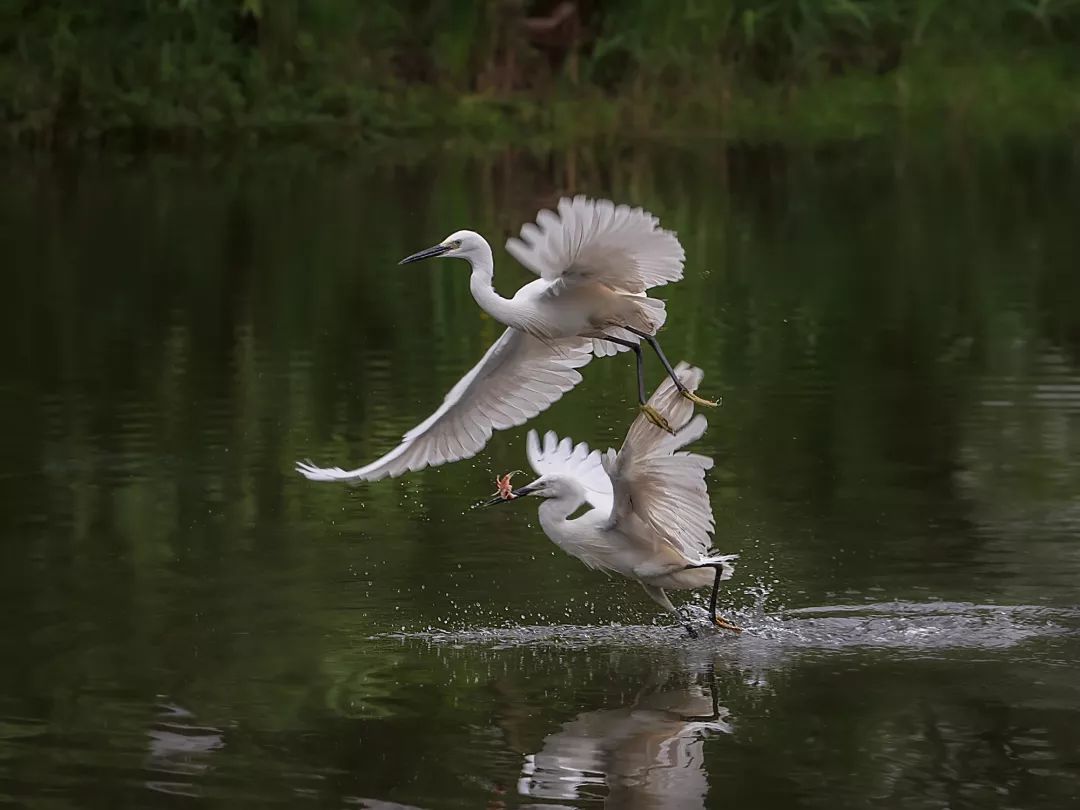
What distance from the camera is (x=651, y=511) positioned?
953 cm

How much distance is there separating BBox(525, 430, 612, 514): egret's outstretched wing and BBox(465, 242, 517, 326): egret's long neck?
473mm

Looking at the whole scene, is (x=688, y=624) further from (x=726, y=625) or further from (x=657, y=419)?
(x=657, y=419)

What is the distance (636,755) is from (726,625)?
1.89 meters

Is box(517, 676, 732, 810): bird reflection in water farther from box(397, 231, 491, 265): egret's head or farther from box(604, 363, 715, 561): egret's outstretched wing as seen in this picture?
box(397, 231, 491, 265): egret's head

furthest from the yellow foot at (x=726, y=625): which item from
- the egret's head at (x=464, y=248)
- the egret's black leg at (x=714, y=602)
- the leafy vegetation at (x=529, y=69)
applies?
the leafy vegetation at (x=529, y=69)

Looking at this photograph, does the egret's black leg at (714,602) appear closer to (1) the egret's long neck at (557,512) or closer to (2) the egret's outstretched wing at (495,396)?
(1) the egret's long neck at (557,512)

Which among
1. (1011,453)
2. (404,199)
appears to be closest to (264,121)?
(404,199)

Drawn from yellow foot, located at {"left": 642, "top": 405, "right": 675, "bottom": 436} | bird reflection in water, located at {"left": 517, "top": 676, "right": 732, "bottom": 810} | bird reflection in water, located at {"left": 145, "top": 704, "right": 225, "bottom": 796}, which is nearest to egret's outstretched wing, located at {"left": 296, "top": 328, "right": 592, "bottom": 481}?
yellow foot, located at {"left": 642, "top": 405, "right": 675, "bottom": 436}

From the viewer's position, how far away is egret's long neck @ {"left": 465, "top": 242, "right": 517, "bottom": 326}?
9.75 metres

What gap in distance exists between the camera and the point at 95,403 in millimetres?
15453

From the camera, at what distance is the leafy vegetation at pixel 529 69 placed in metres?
31.0

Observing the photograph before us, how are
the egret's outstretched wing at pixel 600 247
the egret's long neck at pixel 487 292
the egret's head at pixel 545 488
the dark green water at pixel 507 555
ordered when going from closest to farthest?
the dark green water at pixel 507 555
the egret's outstretched wing at pixel 600 247
the egret's head at pixel 545 488
the egret's long neck at pixel 487 292

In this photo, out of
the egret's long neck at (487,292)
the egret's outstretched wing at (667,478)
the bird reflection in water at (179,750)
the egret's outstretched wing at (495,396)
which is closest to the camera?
the bird reflection in water at (179,750)

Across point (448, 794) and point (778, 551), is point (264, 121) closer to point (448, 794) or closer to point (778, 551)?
point (778, 551)
